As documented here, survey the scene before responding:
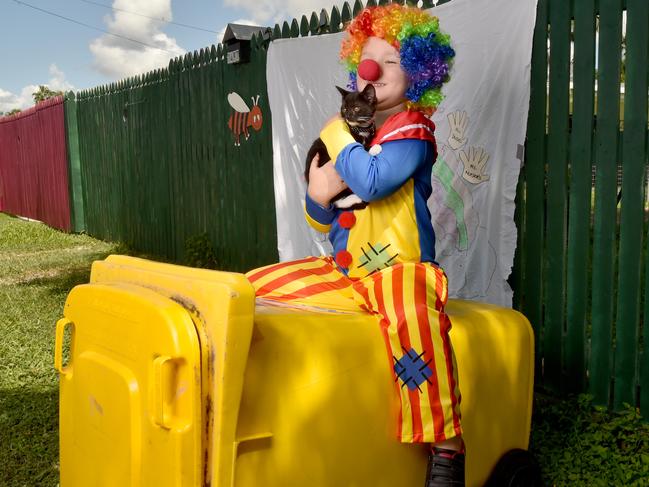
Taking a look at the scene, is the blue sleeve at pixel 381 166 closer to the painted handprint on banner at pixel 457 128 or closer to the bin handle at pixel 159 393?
the bin handle at pixel 159 393

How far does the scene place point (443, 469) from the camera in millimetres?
1907

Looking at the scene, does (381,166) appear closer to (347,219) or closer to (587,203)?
(347,219)

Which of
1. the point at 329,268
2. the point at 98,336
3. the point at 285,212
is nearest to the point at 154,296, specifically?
the point at 98,336

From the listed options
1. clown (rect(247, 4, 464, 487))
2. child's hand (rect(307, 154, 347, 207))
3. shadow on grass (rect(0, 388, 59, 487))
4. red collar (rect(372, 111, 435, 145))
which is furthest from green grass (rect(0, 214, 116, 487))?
red collar (rect(372, 111, 435, 145))

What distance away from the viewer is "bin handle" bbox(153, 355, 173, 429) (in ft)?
4.92

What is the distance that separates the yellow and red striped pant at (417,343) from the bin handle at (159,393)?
0.67m

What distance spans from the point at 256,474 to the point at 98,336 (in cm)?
61

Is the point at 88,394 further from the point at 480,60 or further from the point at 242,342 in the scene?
the point at 480,60

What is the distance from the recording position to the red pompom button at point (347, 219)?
225 centimetres

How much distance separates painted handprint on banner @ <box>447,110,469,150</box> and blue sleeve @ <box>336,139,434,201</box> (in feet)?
6.20

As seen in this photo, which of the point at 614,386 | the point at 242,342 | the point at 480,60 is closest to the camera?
the point at 242,342

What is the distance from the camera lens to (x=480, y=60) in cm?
382

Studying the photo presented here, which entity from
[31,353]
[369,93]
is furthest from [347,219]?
[31,353]

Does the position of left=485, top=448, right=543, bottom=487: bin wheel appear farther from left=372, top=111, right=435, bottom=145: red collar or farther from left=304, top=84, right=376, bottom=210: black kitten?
→ left=372, top=111, right=435, bottom=145: red collar
